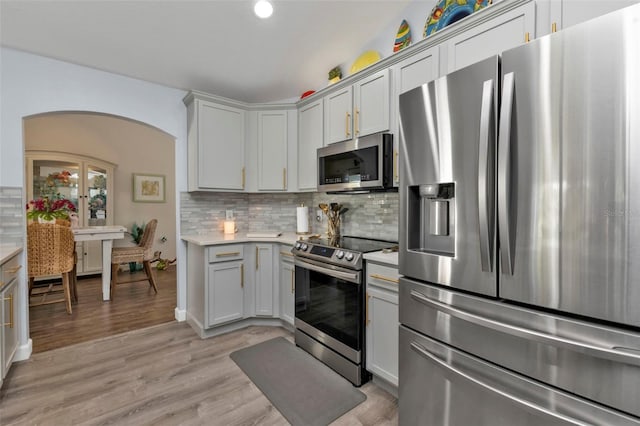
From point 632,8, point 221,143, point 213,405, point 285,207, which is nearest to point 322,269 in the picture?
point 213,405

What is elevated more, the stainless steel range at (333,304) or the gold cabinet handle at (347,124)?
the gold cabinet handle at (347,124)

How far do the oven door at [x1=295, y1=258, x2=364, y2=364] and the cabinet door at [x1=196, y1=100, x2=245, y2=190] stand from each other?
1308mm

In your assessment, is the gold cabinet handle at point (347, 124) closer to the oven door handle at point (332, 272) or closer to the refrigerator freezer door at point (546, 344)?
the oven door handle at point (332, 272)

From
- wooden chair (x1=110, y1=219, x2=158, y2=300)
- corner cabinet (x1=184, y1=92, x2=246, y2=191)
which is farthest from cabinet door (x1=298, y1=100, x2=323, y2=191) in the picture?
wooden chair (x1=110, y1=219, x2=158, y2=300)

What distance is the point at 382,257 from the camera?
1.97 meters

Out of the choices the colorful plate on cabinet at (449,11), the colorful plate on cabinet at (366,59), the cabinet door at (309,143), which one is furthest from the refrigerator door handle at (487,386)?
the colorful plate on cabinet at (366,59)

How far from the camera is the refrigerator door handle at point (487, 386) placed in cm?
100

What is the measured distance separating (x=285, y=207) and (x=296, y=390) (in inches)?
83.4

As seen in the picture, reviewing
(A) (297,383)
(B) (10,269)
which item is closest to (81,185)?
(B) (10,269)

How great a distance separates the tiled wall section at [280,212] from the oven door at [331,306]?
2.35 feet

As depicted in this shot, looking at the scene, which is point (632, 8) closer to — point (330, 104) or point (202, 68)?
point (330, 104)

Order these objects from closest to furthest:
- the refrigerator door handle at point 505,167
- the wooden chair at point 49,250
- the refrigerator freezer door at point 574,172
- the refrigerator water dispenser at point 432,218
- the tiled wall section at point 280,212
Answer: the refrigerator freezer door at point 574,172 < the refrigerator door handle at point 505,167 < the refrigerator water dispenser at point 432,218 < the tiled wall section at point 280,212 < the wooden chair at point 49,250

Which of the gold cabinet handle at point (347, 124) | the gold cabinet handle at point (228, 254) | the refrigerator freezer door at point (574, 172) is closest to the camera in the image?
the refrigerator freezer door at point (574, 172)

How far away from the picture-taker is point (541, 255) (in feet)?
3.50
